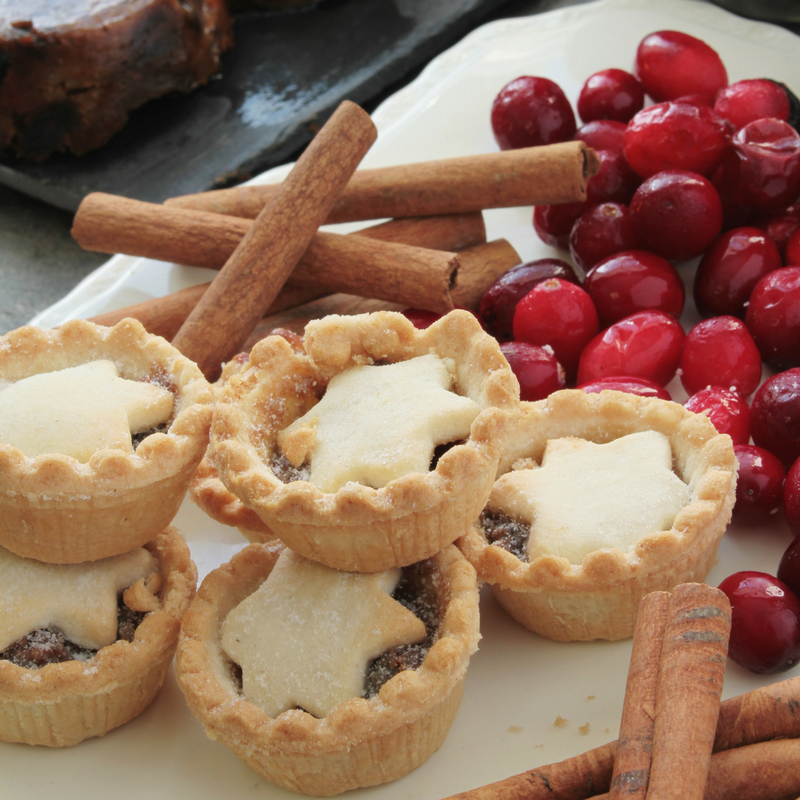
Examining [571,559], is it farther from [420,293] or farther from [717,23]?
[717,23]

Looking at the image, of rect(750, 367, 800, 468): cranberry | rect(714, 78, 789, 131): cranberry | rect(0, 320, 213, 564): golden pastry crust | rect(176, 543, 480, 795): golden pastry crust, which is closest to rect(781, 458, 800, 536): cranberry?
rect(750, 367, 800, 468): cranberry

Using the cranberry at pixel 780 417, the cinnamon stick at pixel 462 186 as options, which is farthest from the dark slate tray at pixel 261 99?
the cranberry at pixel 780 417

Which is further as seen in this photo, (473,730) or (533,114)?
(533,114)

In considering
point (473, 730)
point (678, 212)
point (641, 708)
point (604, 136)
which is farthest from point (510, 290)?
point (641, 708)

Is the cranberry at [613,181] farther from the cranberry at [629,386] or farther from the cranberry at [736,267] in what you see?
the cranberry at [629,386]

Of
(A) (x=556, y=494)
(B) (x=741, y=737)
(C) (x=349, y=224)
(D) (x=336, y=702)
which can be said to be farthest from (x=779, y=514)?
(C) (x=349, y=224)

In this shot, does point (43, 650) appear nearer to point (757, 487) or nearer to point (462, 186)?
point (757, 487)
